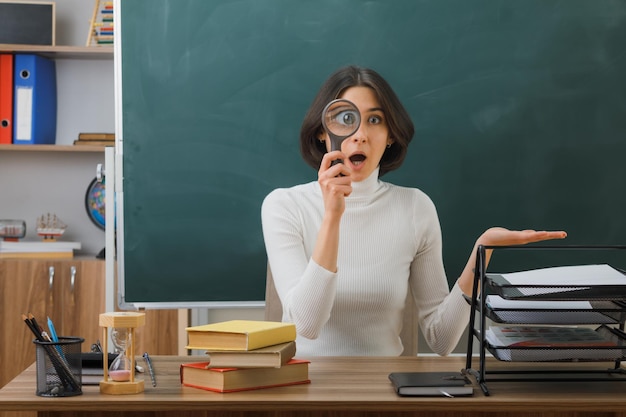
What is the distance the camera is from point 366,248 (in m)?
2.18

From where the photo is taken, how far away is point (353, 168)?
2250 mm

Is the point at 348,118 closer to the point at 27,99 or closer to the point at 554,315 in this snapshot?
the point at 554,315

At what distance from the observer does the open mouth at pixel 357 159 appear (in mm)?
2256

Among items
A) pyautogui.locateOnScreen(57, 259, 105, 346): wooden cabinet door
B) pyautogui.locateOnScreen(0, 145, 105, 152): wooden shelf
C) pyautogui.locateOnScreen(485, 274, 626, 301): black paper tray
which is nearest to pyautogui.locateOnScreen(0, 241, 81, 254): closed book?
pyautogui.locateOnScreen(57, 259, 105, 346): wooden cabinet door

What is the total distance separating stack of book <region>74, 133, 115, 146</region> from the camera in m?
3.54

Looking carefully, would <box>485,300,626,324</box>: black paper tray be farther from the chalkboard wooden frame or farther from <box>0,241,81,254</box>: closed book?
the chalkboard wooden frame

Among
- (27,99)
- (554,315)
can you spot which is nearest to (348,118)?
(554,315)

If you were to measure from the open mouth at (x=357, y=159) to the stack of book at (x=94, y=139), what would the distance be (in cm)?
164

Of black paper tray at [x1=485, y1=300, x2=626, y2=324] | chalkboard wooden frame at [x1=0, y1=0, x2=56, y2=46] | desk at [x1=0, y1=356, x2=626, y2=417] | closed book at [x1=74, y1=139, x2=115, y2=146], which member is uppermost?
chalkboard wooden frame at [x1=0, y1=0, x2=56, y2=46]

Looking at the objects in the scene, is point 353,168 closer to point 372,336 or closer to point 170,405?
point 372,336

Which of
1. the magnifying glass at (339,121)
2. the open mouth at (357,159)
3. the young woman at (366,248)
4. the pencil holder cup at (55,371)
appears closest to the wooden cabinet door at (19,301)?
the young woman at (366,248)

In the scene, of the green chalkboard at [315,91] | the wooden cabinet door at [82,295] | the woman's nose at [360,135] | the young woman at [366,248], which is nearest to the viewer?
the young woman at [366,248]

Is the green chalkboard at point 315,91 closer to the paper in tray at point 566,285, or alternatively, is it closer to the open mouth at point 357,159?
the open mouth at point 357,159

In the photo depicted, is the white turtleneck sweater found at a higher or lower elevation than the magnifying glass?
lower
